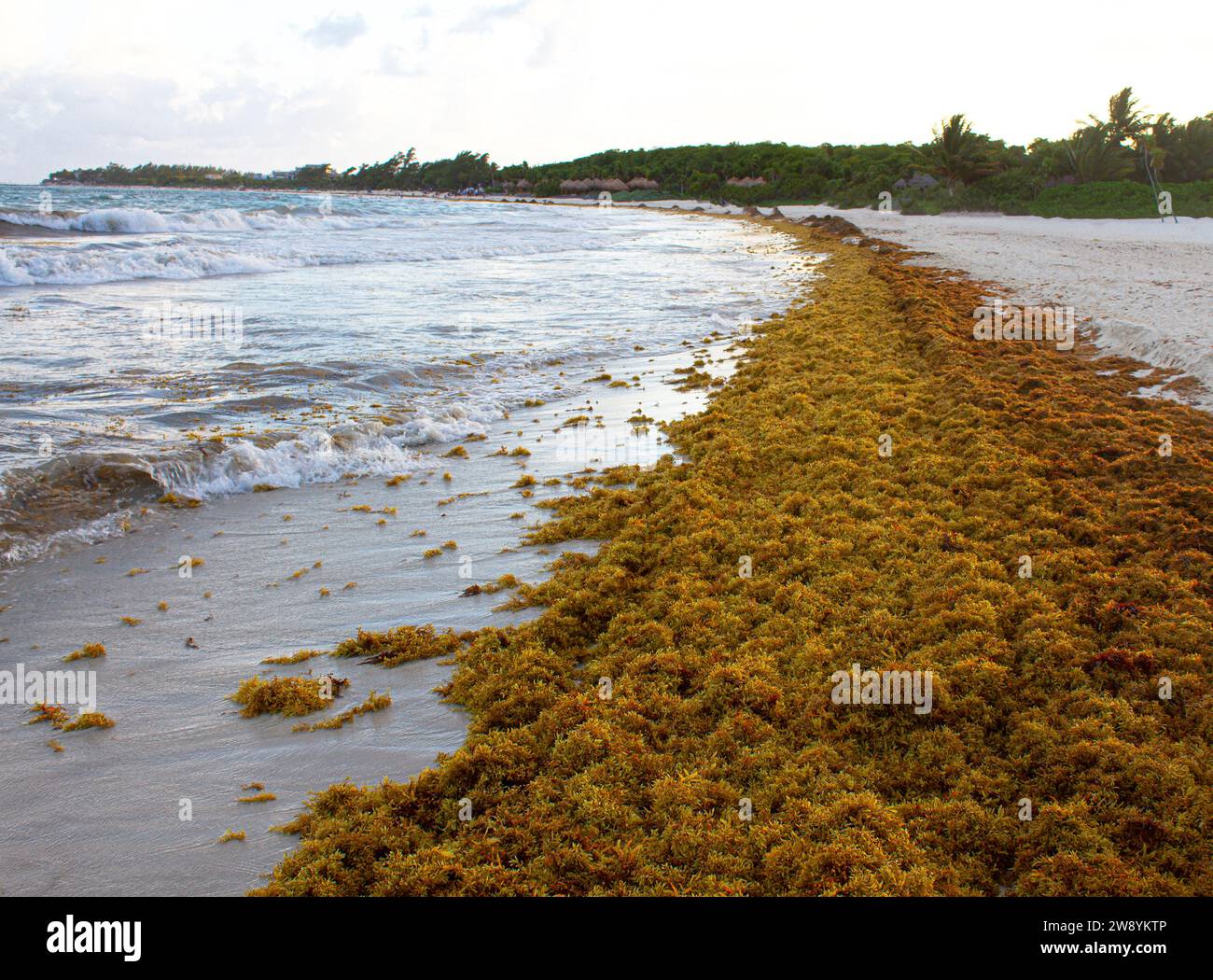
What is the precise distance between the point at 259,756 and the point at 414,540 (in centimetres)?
300

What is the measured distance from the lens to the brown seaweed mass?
3.36m

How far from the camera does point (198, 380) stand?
12.1 meters

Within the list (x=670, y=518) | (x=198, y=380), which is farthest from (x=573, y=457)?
(x=198, y=380)

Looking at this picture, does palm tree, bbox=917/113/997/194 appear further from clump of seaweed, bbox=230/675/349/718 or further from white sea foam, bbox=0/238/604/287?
clump of seaweed, bbox=230/675/349/718

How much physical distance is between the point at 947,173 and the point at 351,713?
63.1 meters

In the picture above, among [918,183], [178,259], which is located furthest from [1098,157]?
[178,259]

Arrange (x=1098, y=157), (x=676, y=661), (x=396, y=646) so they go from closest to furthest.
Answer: (x=676, y=661) < (x=396, y=646) < (x=1098, y=157)

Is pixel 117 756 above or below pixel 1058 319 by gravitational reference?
below

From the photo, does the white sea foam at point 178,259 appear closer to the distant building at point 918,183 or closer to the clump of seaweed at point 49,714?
the clump of seaweed at point 49,714

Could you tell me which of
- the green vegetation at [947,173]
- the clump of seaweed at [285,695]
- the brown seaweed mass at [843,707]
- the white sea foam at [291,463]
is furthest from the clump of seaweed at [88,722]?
the green vegetation at [947,173]

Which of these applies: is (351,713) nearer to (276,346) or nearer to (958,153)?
(276,346)

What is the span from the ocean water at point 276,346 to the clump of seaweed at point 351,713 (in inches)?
158

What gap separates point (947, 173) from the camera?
2217 inches

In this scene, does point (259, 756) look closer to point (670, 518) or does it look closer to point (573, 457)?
point (670, 518)
